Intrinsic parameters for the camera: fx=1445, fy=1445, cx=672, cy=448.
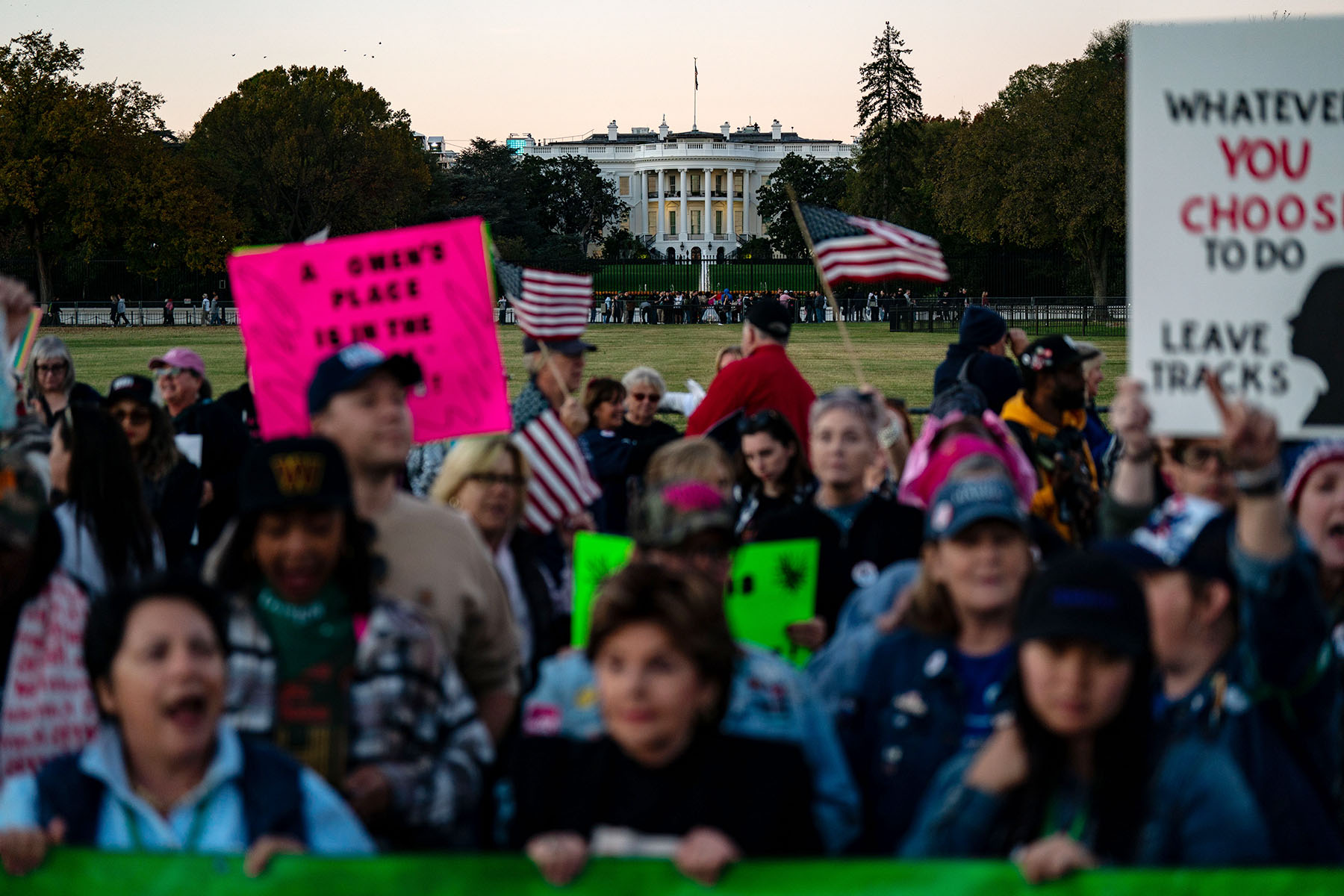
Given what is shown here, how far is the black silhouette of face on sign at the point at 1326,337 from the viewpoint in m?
3.91

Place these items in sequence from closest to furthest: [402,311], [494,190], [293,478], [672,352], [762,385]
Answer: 1. [293,478]
2. [402,311]
3. [762,385]
4. [672,352]
5. [494,190]

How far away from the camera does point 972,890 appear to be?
2.82m

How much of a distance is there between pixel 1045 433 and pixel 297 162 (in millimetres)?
62357

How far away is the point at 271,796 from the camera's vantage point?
298 centimetres

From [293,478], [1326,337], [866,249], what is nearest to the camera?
[293,478]

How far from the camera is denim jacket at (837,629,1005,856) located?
346cm

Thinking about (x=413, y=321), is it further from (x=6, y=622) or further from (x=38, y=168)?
(x=38, y=168)

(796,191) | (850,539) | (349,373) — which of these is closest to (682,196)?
(796,191)

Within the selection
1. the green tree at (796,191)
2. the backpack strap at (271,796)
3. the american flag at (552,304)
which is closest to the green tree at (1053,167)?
the green tree at (796,191)

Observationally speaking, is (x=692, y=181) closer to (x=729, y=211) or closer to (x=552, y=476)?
(x=729, y=211)

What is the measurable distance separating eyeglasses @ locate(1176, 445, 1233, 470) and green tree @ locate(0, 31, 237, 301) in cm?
5534

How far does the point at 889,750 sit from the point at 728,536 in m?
0.78

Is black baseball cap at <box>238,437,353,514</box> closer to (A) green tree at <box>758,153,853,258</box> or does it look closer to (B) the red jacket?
(B) the red jacket

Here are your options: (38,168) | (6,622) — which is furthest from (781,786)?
(38,168)
